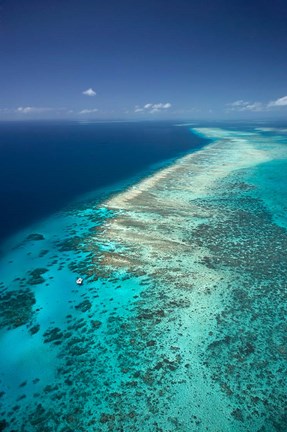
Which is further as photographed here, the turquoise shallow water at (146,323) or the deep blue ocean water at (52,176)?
the deep blue ocean water at (52,176)

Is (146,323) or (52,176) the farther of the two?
(52,176)

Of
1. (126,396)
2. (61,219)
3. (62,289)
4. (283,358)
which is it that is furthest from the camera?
(61,219)

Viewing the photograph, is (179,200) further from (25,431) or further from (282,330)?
(25,431)

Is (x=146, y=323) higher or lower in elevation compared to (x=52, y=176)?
lower

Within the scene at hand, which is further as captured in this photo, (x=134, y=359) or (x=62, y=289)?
(x=62, y=289)

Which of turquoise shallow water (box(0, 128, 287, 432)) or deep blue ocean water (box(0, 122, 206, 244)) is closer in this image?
turquoise shallow water (box(0, 128, 287, 432))

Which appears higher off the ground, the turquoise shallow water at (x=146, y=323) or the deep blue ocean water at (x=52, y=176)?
the deep blue ocean water at (x=52, y=176)

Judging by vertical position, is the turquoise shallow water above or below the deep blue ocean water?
below

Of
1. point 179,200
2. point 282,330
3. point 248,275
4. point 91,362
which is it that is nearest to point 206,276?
point 248,275
